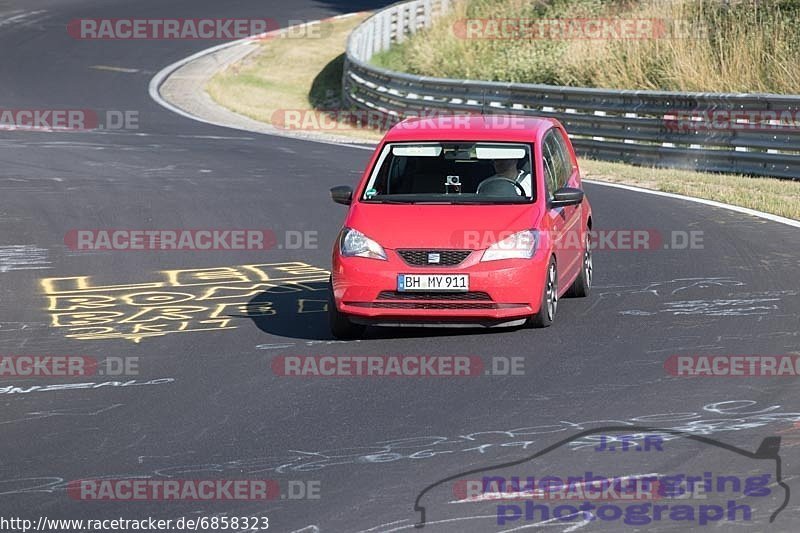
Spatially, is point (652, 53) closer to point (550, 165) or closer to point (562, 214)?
point (550, 165)

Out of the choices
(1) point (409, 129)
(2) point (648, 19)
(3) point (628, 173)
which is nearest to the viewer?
(1) point (409, 129)

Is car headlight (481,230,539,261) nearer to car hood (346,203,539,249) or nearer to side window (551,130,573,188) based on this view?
car hood (346,203,539,249)

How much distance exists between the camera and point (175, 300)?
12750mm

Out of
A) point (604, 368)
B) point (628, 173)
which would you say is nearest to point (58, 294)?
point (604, 368)

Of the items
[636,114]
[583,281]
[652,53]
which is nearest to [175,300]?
[583,281]

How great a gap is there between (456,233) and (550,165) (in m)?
1.60

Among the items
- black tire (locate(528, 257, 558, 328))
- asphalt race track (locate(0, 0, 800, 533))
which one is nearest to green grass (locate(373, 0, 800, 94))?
asphalt race track (locate(0, 0, 800, 533))

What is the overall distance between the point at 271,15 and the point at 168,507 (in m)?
43.8

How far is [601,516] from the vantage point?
648cm

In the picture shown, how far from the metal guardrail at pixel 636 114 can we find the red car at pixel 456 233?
9.33 m

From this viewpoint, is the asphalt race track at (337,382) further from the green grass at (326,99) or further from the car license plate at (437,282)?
the green grass at (326,99)

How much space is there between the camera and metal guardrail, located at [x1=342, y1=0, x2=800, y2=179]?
20.7m

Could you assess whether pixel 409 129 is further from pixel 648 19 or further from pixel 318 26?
pixel 318 26

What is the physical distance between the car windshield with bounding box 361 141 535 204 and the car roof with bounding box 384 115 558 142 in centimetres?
6
